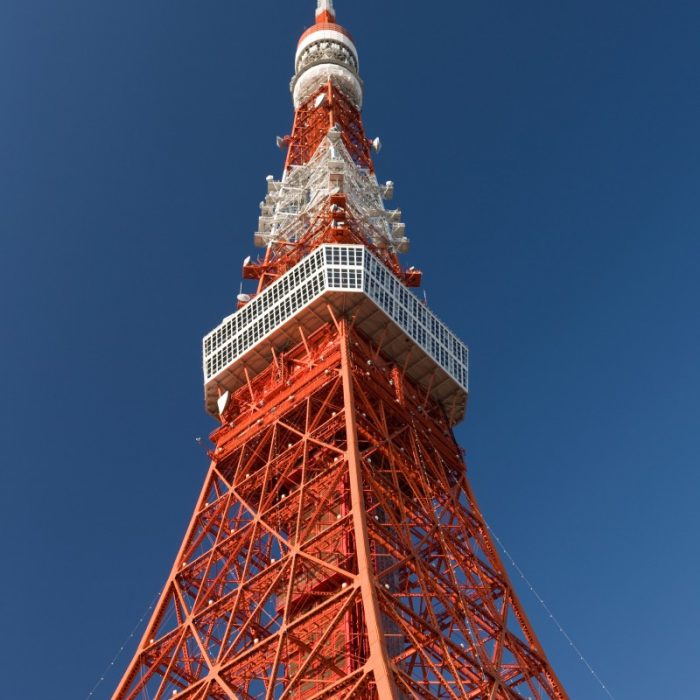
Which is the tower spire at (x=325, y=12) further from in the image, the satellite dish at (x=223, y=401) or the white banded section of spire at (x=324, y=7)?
the satellite dish at (x=223, y=401)

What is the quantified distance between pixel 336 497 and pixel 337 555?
3.55 m

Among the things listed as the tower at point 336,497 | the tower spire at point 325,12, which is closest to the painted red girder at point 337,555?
the tower at point 336,497

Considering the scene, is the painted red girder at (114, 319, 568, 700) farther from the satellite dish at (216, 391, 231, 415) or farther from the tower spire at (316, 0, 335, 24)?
the tower spire at (316, 0, 335, 24)

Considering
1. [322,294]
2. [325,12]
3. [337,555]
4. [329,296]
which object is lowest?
[337,555]

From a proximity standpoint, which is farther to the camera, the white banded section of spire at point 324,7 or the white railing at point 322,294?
the white banded section of spire at point 324,7

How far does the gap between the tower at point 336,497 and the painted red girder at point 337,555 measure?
0.26ft

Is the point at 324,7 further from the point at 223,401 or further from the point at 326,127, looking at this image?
the point at 223,401

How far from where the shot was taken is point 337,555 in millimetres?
34781

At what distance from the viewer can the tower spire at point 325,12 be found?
238 ft

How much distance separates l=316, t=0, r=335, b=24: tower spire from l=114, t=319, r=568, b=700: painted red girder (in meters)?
36.3

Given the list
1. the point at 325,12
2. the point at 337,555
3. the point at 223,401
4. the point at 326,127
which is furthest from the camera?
the point at 325,12

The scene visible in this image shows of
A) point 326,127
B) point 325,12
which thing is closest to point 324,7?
point 325,12

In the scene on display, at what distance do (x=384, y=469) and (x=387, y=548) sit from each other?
7.02 metres

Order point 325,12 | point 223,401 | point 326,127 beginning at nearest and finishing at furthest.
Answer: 1. point 223,401
2. point 326,127
3. point 325,12
